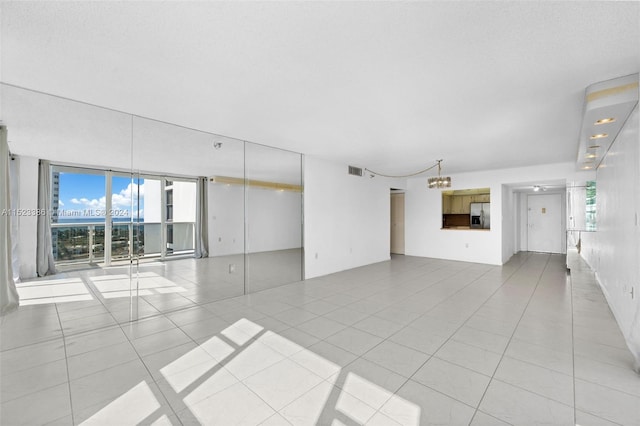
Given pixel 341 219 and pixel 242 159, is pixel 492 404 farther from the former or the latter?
pixel 341 219

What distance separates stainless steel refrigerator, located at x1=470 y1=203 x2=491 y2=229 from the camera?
29.7 feet

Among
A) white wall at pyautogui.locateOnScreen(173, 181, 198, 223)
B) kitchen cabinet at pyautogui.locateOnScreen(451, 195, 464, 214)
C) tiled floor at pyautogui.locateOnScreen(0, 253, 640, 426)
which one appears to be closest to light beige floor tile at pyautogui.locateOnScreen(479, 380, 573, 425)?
tiled floor at pyautogui.locateOnScreen(0, 253, 640, 426)

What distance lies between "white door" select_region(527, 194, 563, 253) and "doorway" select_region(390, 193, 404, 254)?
5.39 meters

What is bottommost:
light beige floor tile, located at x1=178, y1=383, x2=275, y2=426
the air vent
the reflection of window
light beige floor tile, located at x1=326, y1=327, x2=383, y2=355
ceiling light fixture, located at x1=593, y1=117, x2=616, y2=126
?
light beige floor tile, located at x1=326, y1=327, x2=383, y2=355

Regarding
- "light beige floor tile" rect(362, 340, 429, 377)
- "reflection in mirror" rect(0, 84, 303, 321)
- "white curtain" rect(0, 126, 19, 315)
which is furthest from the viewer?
"reflection in mirror" rect(0, 84, 303, 321)

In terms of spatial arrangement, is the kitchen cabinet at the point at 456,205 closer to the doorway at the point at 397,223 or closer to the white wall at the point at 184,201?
the doorway at the point at 397,223

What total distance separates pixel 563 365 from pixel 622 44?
110 inches

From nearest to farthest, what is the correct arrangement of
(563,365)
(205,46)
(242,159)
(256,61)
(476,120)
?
(205,46) → (256,61) → (563,365) → (476,120) → (242,159)

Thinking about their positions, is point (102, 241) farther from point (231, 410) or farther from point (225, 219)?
point (231, 410)

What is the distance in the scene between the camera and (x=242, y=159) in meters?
5.02

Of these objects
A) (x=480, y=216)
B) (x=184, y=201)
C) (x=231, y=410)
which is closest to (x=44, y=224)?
(x=184, y=201)

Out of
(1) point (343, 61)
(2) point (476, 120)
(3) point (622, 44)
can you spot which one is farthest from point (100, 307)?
(3) point (622, 44)

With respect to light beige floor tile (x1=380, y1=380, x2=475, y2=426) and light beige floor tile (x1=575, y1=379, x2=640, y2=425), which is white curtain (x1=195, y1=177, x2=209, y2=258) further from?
light beige floor tile (x1=575, y1=379, x2=640, y2=425)

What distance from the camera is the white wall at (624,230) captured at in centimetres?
277
